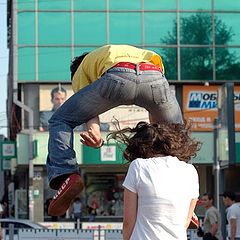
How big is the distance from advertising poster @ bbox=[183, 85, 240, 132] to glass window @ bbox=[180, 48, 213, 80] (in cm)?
59

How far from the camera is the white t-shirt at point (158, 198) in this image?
471 cm

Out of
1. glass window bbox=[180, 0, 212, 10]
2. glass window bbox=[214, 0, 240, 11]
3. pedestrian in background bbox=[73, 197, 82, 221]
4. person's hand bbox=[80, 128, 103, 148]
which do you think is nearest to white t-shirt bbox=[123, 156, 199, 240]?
person's hand bbox=[80, 128, 103, 148]

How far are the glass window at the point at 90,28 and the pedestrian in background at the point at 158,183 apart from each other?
37.3 meters

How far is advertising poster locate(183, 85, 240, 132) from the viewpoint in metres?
42.2

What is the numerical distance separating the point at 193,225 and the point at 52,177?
1168 mm

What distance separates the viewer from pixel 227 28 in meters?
43.2

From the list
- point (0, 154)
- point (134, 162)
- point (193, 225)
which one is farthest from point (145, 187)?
point (0, 154)

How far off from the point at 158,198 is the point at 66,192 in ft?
2.81

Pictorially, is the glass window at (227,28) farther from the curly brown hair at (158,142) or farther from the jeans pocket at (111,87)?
the curly brown hair at (158,142)

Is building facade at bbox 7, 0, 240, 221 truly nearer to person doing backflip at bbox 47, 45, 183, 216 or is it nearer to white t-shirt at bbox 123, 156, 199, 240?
person doing backflip at bbox 47, 45, 183, 216

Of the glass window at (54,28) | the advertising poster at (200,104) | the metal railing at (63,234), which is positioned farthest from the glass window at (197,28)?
the metal railing at (63,234)

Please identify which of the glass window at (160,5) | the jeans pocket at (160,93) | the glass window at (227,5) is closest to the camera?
the jeans pocket at (160,93)

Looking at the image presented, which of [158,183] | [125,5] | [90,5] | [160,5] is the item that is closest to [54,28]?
[90,5]

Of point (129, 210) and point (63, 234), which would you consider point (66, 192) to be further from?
point (63, 234)
